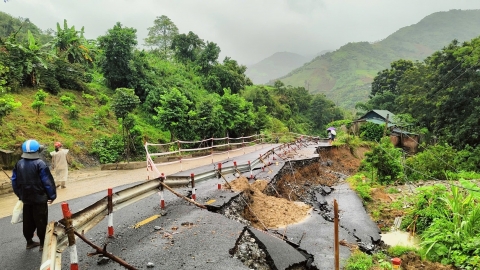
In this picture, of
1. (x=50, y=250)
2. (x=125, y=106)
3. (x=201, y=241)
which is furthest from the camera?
(x=125, y=106)

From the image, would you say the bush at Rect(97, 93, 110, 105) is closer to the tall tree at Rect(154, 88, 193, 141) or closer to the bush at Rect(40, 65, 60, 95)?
the bush at Rect(40, 65, 60, 95)

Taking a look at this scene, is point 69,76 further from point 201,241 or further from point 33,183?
point 201,241

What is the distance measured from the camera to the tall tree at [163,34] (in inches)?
1879

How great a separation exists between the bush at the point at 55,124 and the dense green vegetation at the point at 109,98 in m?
0.05

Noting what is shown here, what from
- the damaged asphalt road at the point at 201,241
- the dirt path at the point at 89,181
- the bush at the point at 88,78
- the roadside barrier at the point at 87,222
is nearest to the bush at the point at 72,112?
the dirt path at the point at 89,181

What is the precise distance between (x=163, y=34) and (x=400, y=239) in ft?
153

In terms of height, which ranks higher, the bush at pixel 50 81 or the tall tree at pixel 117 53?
the tall tree at pixel 117 53

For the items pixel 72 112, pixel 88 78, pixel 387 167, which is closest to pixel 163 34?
pixel 88 78

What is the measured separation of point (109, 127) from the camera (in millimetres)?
21047

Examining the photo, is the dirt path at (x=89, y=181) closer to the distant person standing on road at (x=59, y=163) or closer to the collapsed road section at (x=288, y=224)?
the distant person standing on road at (x=59, y=163)

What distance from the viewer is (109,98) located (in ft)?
82.3

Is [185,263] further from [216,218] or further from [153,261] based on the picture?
[216,218]

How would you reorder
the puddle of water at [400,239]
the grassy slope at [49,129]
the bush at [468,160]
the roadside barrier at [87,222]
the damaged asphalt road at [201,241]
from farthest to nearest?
the bush at [468,160] < the grassy slope at [49,129] < the puddle of water at [400,239] < the damaged asphalt road at [201,241] < the roadside barrier at [87,222]

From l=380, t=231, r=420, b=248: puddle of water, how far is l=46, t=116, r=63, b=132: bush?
1723 centimetres
